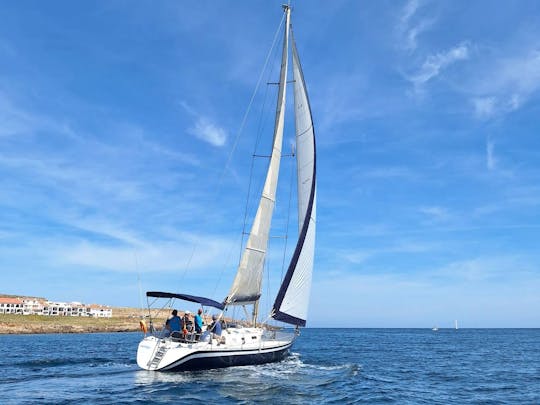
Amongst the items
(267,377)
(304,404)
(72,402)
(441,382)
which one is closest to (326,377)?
(267,377)

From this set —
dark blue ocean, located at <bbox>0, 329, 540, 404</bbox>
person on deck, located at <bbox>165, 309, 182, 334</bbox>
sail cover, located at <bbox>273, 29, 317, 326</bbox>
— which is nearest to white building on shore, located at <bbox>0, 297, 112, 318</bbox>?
dark blue ocean, located at <bbox>0, 329, 540, 404</bbox>

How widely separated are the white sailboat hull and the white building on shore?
414ft

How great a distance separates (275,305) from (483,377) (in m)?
11.8

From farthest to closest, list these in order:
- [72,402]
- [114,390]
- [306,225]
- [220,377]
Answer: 1. [306,225]
2. [220,377]
3. [114,390]
4. [72,402]

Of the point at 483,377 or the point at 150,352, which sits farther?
the point at 483,377

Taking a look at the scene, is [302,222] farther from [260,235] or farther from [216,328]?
[216,328]

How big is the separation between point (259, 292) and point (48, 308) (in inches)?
5439

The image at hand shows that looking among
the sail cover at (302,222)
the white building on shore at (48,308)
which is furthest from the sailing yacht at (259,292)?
the white building on shore at (48,308)

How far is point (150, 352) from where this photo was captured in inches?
819

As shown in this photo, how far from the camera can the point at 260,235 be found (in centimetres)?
2661

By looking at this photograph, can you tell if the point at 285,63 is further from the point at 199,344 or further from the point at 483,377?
the point at 483,377

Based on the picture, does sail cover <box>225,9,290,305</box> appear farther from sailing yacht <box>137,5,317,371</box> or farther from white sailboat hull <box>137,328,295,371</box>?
white sailboat hull <box>137,328,295,371</box>

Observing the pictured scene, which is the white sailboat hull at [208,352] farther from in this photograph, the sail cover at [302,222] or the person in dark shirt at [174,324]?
the sail cover at [302,222]

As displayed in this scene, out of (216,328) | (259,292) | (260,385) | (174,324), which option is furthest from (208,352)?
(259,292)
